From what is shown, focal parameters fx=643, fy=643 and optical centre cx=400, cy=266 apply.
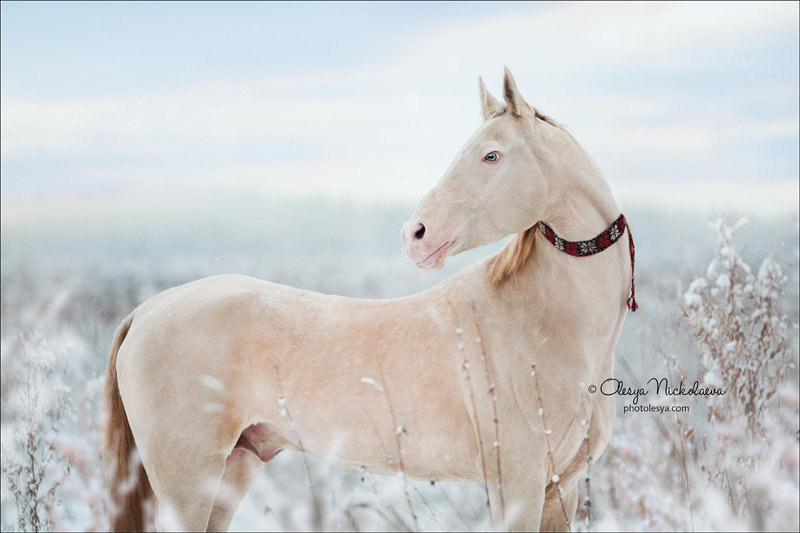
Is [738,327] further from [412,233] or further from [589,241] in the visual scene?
[412,233]

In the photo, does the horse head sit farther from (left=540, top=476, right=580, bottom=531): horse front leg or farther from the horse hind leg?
the horse hind leg

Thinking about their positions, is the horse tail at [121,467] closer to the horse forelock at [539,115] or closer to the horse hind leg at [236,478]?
the horse hind leg at [236,478]

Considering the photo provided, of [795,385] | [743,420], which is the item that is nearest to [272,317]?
[743,420]

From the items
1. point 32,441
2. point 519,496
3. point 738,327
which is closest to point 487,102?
point 519,496

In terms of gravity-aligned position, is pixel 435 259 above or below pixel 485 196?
below

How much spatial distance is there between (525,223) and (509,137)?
0.31 m

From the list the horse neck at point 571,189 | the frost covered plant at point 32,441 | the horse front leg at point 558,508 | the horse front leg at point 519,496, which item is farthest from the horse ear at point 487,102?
the frost covered plant at point 32,441

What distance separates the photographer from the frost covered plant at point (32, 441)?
3.56 meters

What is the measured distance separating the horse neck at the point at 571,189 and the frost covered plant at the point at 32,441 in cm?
287

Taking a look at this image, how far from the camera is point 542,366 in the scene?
7.77 ft

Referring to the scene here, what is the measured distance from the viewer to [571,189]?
2.34 meters

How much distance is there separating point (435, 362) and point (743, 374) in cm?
187

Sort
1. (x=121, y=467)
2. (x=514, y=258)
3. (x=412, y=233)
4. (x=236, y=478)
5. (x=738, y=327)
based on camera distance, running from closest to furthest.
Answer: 1. (x=412, y=233)
2. (x=514, y=258)
3. (x=121, y=467)
4. (x=236, y=478)
5. (x=738, y=327)

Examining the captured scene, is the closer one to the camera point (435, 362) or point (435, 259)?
point (435, 259)
